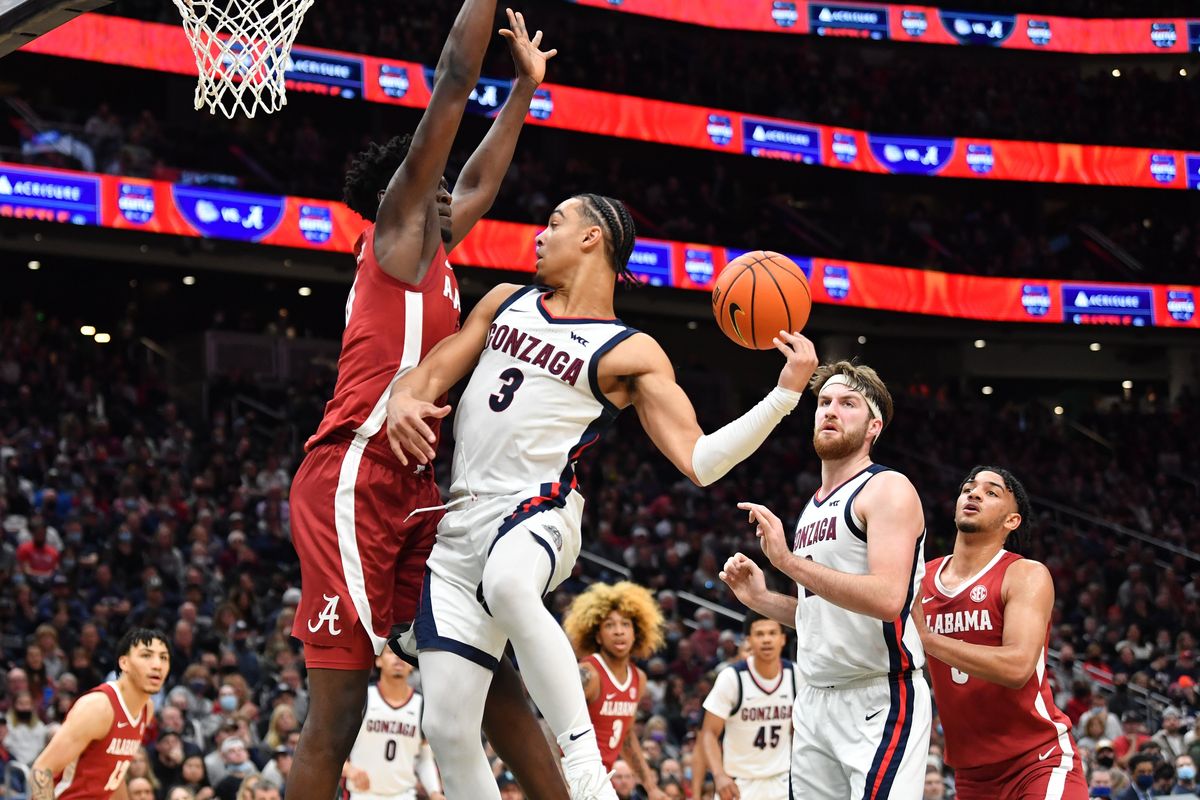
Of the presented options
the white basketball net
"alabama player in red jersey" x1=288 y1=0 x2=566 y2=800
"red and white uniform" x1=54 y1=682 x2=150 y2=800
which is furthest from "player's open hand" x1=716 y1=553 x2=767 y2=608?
"red and white uniform" x1=54 y1=682 x2=150 y2=800

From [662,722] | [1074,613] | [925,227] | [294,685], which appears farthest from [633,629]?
[925,227]

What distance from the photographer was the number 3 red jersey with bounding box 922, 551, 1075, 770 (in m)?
5.81

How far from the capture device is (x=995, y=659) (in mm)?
5621

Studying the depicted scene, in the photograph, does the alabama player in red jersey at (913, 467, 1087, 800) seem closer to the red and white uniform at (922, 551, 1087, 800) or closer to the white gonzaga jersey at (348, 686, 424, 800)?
the red and white uniform at (922, 551, 1087, 800)

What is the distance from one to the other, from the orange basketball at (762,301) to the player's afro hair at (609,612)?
4.15 meters

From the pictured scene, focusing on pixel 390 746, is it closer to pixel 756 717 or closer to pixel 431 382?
pixel 756 717

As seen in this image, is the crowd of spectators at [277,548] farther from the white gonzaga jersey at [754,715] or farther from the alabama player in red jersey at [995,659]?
the alabama player in red jersey at [995,659]

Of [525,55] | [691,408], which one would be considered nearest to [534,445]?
[691,408]

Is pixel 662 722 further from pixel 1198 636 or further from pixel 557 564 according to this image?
pixel 1198 636

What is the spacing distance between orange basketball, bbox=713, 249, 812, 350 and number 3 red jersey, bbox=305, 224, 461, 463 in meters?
1.01

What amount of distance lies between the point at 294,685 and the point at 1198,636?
13.8m

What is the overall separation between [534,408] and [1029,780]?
2.47 metres

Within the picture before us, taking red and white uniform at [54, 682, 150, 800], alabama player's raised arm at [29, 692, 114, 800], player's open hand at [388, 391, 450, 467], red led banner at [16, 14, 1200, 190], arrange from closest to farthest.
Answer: player's open hand at [388, 391, 450, 467]
alabama player's raised arm at [29, 692, 114, 800]
red and white uniform at [54, 682, 150, 800]
red led banner at [16, 14, 1200, 190]

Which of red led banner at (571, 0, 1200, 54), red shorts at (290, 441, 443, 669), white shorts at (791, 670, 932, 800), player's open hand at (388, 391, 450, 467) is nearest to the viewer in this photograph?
player's open hand at (388, 391, 450, 467)
